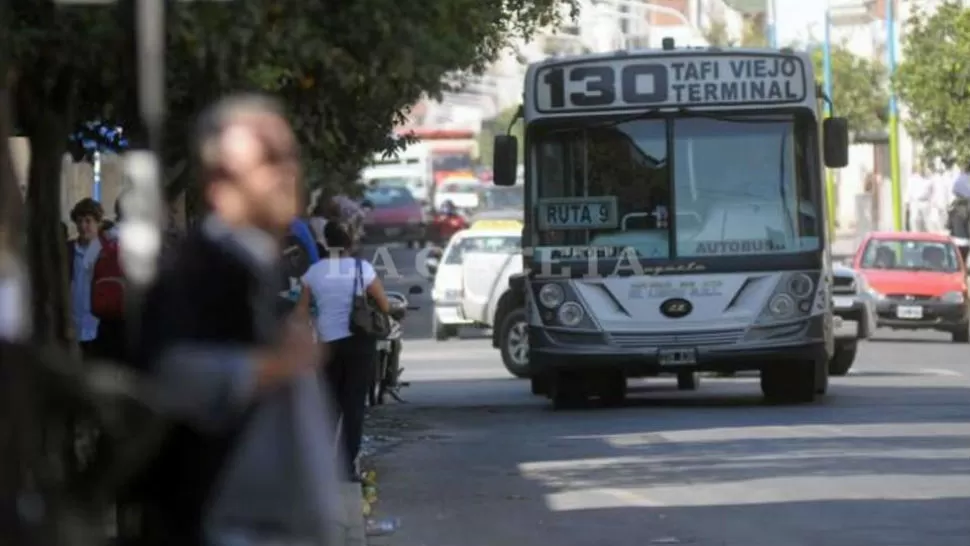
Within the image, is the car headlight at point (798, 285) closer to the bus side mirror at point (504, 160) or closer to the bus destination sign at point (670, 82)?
the bus destination sign at point (670, 82)

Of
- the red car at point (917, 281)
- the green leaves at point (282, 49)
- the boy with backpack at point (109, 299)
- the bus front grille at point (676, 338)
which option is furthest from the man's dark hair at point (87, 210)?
the red car at point (917, 281)

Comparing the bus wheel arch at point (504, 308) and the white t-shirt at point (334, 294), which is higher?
the white t-shirt at point (334, 294)

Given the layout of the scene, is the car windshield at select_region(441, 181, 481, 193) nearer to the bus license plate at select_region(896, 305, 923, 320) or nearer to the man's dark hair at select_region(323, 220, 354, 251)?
the bus license plate at select_region(896, 305, 923, 320)

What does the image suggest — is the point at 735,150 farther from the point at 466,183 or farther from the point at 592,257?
the point at 466,183

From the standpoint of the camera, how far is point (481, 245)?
38.2 metres

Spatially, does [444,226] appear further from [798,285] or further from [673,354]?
[798,285]

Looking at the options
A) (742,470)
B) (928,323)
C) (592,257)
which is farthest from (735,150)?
(928,323)

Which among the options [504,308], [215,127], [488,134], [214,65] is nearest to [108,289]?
[214,65]

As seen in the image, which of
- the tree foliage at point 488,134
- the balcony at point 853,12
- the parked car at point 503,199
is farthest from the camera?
the tree foliage at point 488,134

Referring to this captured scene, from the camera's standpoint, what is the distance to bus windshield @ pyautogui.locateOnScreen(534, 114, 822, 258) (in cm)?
2283

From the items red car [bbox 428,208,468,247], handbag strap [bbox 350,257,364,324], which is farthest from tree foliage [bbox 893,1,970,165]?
handbag strap [bbox 350,257,364,324]

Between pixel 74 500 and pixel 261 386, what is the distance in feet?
1.81

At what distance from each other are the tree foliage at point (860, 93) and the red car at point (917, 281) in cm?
3081

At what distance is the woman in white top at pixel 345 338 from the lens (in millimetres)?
15836
